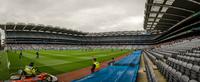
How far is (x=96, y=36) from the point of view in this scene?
139000 mm

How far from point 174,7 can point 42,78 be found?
30475 mm

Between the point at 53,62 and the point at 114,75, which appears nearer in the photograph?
the point at 114,75

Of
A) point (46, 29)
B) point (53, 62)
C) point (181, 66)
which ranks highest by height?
point (46, 29)

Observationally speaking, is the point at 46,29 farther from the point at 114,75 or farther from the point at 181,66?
the point at 181,66

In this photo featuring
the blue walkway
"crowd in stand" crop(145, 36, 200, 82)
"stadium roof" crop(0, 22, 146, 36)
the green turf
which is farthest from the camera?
"stadium roof" crop(0, 22, 146, 36)

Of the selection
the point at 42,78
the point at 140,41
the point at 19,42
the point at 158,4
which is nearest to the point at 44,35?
the point at 19,42

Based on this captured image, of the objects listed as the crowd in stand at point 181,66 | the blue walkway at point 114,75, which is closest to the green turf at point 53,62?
the blue walkway at point 114,75

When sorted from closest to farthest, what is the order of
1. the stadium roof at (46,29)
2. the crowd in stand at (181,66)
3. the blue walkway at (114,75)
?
the crowd in stand at (181,66) → the blue walkway at (114,75) → the stadium roof at (46,29)

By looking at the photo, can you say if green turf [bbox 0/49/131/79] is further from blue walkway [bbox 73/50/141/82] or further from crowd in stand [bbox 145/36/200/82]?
crowd in stand [bbox 145/36/200/82]

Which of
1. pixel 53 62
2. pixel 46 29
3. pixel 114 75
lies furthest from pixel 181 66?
pixel 46 29

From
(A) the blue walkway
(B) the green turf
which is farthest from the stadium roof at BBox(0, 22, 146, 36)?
(A) the blue walkway

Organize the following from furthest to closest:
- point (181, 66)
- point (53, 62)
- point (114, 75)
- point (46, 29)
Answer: point (46, 29), point (53, 62), point (114, 75), point (181, 66)

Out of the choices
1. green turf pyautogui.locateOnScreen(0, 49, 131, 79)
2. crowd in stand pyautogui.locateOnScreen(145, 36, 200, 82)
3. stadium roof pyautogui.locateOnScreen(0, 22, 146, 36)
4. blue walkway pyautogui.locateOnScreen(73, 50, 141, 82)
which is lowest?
green turf pyautogui.locateOnScreen(0, 49, 131, 79)

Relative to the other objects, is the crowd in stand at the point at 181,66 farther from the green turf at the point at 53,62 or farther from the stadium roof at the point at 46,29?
the stadium roof at the point at 46,29
